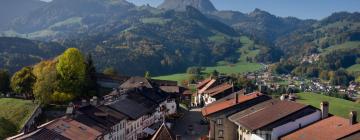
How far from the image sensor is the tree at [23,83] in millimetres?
98875

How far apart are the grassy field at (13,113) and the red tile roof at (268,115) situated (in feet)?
110

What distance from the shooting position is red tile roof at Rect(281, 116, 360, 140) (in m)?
49.0

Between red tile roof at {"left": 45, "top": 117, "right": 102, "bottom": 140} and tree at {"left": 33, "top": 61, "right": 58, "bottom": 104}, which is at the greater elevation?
tree at {"left": 33, "top": 61, "right": 58, "bottom": 104}

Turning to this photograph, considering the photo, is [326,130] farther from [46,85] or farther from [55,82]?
[55,82]

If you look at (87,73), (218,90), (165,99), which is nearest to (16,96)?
(87,73)

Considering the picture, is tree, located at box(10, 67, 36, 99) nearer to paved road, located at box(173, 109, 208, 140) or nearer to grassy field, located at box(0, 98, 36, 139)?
grassy field, located at box(0, 98, 36, 139)

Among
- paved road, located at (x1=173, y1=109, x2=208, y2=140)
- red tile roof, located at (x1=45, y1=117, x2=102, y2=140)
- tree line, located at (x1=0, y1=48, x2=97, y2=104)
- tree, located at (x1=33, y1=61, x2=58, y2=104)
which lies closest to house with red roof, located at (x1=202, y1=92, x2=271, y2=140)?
paved road, located at (x1=173, y1=109, x2=208, y2=140)

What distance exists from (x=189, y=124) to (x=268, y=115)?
1349 inches

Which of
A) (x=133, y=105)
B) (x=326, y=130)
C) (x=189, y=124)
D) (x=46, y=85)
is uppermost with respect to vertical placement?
(x=46, y=85)

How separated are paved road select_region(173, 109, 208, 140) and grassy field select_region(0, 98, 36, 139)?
81.8 ft

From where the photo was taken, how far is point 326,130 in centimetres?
5206

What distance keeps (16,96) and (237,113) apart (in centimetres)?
5026

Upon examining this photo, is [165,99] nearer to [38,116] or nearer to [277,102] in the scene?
[38,116]

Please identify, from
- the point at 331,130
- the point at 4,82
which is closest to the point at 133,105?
the point at 4,82
